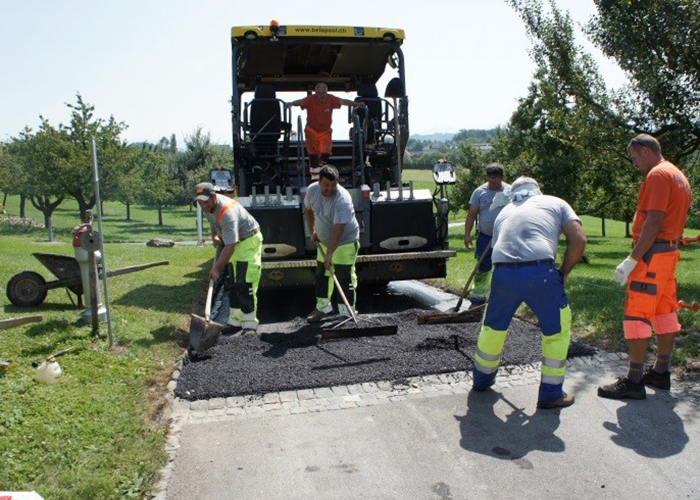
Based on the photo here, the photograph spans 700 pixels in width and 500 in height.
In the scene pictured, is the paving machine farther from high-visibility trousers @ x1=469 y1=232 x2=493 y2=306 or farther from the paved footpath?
the paved footpath

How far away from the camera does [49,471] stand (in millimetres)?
3373

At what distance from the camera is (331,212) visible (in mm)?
6383

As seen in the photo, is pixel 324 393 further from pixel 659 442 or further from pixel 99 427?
pixel 659 442

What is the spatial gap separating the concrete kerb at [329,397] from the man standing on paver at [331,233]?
189 cm

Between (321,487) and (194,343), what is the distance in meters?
2.54

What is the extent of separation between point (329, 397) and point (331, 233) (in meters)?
2.17

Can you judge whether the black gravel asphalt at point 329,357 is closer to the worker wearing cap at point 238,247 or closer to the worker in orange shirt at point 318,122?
the worker wearing cap at point 238,247

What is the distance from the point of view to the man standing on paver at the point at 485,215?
698cm

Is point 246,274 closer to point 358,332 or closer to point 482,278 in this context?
point 358,332

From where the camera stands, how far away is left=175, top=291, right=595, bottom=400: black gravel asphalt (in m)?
4.80

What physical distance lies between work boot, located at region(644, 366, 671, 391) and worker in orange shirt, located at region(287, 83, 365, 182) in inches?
189

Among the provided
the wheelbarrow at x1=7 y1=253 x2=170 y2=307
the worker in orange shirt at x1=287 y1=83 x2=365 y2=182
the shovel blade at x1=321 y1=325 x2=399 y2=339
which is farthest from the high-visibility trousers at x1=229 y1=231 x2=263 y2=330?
the worker in orange shirt at x1=287 y1=83 x2=365 y2=182

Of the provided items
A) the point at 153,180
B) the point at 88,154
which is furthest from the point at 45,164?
the point at 153,180

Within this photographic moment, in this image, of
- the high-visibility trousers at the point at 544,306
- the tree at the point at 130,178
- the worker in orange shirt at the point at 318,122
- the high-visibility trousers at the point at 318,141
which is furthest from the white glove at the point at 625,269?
the tree at the point at 130,178
